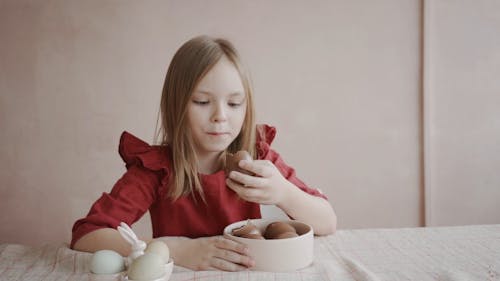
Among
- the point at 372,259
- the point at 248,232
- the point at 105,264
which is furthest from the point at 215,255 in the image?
the point at 372,259

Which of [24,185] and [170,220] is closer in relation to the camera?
[170,220]

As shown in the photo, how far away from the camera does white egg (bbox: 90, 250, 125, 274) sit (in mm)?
661

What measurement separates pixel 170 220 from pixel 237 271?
48 cm

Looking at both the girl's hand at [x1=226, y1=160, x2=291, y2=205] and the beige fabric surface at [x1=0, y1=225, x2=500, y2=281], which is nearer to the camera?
the beige fabric surface at [x1=0, y1=225, x2=500, y2=281]

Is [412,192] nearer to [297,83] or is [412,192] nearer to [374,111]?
[374,111]

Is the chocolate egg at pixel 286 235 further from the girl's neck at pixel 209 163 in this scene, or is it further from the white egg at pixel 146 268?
the girl's neck at pixel 209 163

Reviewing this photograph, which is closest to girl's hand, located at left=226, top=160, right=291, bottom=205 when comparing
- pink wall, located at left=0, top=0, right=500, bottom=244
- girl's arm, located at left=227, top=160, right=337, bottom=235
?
girl's arm, located at left=227, top=160, right=337, bottom=235

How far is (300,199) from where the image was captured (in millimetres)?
1005

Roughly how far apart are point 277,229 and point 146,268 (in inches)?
10.6

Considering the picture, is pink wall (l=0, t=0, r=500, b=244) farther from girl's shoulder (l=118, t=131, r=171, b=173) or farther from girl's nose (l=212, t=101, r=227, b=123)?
girl's nose (l=212, t=101, r=227, b=123)

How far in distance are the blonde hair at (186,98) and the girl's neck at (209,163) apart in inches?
1.6

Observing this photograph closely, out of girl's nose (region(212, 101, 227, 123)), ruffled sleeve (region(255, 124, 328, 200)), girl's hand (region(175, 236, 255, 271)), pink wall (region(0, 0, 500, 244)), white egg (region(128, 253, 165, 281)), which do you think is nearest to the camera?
white egg (region(128, 253, 165, 281))

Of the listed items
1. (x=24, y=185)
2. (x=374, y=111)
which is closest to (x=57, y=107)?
(x=24, y=185)

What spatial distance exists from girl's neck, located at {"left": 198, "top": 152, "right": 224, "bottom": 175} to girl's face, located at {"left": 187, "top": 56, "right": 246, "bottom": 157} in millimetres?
135
